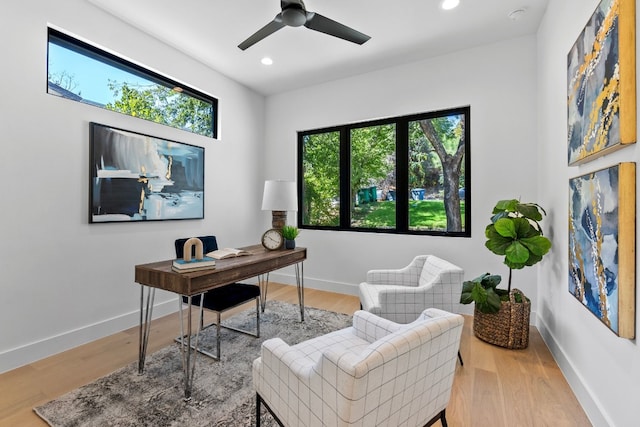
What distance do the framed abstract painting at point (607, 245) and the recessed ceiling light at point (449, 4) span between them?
1725 millimetres

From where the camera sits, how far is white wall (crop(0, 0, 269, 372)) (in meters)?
2.16

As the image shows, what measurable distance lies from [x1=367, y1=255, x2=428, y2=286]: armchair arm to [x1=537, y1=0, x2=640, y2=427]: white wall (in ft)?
3.40

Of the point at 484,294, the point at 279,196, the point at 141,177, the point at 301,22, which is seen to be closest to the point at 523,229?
the point at 484,294

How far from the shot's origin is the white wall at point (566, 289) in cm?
136

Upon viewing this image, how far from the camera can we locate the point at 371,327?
63.3 inches

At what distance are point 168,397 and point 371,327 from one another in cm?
132

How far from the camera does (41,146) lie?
7.57 feet

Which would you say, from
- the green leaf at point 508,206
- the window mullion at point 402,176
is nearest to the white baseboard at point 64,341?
the window mullion at point 402,176

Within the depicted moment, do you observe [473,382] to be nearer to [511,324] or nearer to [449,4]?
[511,324]

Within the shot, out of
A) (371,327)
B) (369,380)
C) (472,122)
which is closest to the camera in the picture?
(369,380)

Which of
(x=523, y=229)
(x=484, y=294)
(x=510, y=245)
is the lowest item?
(x=484, y=294)

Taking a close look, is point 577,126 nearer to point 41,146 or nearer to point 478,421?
point 478,421

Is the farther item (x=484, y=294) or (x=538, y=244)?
(x=484, y=294)

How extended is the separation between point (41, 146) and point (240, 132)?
2259 mm
